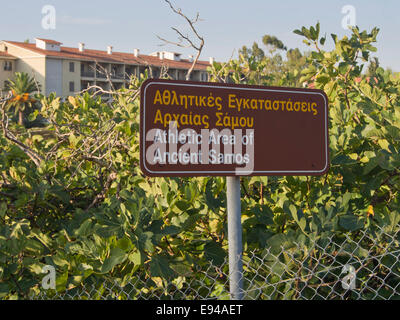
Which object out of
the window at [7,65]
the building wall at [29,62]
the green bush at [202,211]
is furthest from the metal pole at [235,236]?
the window at [7,65]

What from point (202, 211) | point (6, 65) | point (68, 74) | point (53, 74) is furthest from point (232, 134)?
point (6, 65)

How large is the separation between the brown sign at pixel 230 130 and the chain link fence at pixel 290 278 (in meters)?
0.49

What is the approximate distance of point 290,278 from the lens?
296 cm

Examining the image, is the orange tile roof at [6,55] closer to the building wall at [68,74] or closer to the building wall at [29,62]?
the building wall at [29,62]

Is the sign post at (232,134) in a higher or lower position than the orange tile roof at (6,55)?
lower

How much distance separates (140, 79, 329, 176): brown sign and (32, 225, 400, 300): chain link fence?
0.49 metres

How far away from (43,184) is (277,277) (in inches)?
92.3

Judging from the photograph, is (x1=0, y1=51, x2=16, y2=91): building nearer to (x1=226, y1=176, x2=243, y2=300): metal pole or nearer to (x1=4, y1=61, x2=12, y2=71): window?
(x1=4, y1=61, x2=12, y2=71): window

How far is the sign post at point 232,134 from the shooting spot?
2.61 m

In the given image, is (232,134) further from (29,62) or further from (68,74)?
(29,62)

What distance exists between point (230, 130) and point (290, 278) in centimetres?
93

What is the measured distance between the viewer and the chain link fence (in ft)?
9.61
